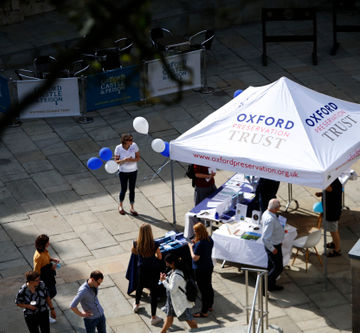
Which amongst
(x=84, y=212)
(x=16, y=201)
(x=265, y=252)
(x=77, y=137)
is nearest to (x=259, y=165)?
(x=265, y=252)

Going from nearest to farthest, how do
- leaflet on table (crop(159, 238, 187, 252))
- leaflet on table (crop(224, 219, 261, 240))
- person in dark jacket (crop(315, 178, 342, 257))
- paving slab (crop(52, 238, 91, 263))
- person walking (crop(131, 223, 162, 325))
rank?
person walking (crop(131, 223, 162, 325))
leaflet on table (crop(159, 238, 187, 252))
leaflet on table (crop(224, 219, 261, 240))
person in dark jacket (crop(315, 178, 342, 257))
paving slab (crop(52, 238, 91, 263))

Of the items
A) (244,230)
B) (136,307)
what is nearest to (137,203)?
(244,230)

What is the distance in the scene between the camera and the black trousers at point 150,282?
404 inches

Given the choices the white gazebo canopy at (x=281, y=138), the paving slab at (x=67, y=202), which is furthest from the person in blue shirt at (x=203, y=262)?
the paving slab at (x=67, y=202)

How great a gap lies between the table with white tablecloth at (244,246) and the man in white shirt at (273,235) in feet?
1.07

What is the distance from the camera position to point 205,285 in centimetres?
1040

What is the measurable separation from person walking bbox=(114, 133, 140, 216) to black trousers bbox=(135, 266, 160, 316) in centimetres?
276

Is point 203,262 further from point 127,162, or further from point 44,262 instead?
point 127,162

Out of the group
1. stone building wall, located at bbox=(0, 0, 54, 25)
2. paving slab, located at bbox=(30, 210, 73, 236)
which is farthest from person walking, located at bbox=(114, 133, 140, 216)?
stone building wall, located at bbox=(0, 0, 54, 25)

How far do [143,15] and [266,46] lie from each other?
17.0 m

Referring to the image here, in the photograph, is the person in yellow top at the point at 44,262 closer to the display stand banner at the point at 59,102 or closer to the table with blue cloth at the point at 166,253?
the table with blue cloth at the point at 166,253

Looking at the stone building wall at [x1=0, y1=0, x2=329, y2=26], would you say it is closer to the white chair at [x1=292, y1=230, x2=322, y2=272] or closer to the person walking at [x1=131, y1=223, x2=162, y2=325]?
the white chair at [x1=292, y1=230, x2=322, y2=272]

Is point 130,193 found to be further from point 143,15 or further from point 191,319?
point 143,15

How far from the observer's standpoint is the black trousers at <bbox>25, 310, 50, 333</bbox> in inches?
373
